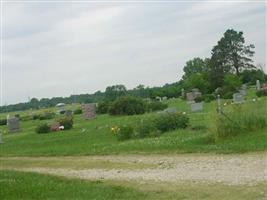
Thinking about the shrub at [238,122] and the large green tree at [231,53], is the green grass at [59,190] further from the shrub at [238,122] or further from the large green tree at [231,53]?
the large green tree at [231,53]

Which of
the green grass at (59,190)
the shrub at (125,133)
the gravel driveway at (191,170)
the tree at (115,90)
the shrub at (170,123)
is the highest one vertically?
the tree at (115,90)

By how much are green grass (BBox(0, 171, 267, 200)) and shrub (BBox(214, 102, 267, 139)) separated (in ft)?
20.7

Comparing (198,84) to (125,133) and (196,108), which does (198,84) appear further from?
(125,133)

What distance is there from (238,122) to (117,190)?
819cm

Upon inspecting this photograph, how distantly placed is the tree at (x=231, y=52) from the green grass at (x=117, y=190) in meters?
60.3

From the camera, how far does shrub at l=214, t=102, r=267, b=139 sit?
59.6ft

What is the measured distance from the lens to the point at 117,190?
1138cm

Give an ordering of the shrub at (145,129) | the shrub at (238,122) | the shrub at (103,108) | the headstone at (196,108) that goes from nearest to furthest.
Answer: the shrub at (238,122), the shrub at (145,129), the headstone at (196,108), the shrub at (103,108)

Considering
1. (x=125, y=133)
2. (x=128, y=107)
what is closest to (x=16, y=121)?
(x=128, y=107)

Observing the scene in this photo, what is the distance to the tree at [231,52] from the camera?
7306cm

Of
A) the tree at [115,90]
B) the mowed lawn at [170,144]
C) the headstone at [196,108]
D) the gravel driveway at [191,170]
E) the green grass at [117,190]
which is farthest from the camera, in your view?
the tree at [115,90]

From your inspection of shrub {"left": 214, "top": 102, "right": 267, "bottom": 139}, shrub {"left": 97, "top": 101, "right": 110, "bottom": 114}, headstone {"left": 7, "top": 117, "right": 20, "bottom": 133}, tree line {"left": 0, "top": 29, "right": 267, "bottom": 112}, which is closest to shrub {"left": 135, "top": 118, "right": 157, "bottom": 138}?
shrub {"left": 214, "top": 102, "right": 267, "bottom": 139}

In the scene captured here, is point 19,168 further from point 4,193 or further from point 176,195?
point 176,195

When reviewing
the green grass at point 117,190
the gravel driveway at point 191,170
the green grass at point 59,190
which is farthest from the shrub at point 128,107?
the green grass at point 117,190
